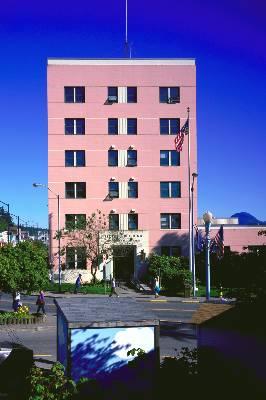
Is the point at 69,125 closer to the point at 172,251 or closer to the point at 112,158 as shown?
the point at 112,158

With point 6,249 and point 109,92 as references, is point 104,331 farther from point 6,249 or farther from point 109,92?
point 109,92

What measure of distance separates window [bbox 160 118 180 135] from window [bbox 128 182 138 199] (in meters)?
6.11

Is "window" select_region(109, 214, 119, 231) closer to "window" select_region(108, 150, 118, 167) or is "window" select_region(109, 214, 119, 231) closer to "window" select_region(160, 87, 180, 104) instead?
"window" select_region(108, 150, 118, 167)

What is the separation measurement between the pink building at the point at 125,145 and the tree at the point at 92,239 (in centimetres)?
177

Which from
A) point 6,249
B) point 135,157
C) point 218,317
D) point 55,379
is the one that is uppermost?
point 135,157

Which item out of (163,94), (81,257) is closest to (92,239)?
(81,257)

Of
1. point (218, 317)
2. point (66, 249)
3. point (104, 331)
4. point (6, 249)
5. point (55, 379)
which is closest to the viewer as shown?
point (55, 379)

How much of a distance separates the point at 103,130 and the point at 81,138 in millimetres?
2345

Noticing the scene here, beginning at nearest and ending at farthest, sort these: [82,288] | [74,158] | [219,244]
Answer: [219,244] < [82,288] < [74,158]

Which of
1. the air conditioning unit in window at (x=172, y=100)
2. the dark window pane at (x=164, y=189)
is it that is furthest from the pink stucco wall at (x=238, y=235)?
the air conditioning unit in window at (x=172, y=100)

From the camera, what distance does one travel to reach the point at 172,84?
153ft

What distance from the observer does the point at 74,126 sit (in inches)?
1826

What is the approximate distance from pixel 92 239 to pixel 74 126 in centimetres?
1156

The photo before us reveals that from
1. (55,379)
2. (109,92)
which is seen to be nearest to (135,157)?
(109,92)
